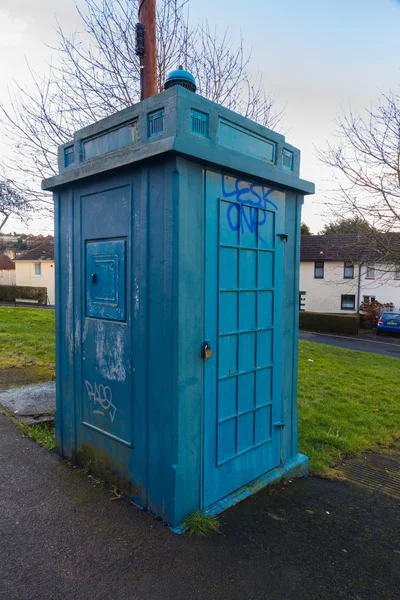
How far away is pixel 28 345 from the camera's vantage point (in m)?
9.03

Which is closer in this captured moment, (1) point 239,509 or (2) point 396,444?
(1) point 239,509

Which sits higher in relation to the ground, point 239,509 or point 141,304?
point 141,304

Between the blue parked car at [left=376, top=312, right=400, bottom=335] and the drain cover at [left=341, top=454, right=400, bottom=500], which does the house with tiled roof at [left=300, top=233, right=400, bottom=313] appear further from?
the drain cover at [left=341, top=454, right=400, bottom=500]

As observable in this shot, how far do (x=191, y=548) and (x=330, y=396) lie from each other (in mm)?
4881

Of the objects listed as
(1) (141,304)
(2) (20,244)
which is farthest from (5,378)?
(2) (20,244)

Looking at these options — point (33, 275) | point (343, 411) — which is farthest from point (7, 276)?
point (343, 411)

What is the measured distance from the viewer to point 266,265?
3445mm

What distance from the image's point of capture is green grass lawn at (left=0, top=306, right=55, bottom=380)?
7.08 metres

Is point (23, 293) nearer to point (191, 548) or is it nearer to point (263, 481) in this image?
point (263, 481)

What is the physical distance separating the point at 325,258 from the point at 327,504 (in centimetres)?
3018

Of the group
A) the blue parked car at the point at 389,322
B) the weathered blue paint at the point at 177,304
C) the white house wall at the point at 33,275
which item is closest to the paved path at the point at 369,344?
the blue parked car at the point at 389,322

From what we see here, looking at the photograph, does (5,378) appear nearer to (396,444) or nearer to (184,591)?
(184,591)

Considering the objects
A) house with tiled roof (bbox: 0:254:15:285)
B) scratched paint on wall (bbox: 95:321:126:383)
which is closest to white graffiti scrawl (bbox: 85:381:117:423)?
scratched paint on wall (bbox: 95:321:126:383)

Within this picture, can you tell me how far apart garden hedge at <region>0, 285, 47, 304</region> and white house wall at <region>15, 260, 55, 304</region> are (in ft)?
14.6
